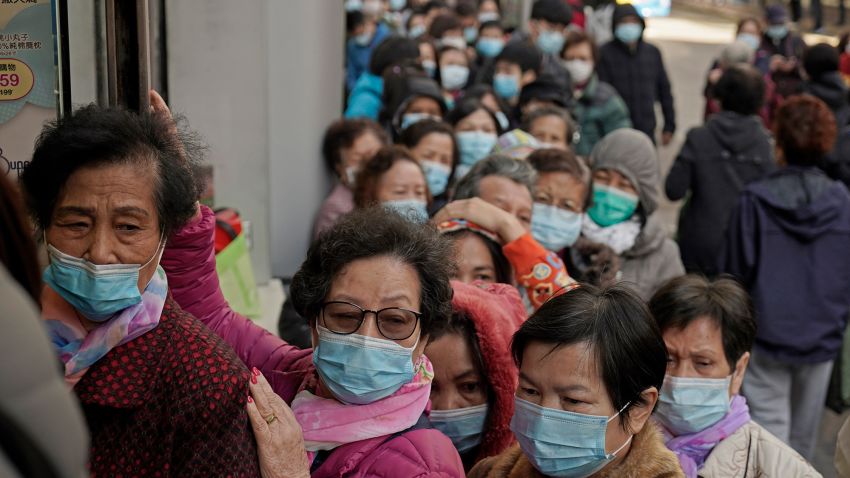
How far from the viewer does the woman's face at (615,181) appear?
16.5ft

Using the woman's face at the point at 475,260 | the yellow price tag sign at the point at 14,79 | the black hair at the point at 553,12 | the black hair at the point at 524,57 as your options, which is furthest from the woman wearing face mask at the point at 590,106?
the yellow price tag sign at the point at 14,79

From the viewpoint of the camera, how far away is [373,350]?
8.04 feet

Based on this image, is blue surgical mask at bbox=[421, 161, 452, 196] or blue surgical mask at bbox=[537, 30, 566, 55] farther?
blue surgical mask at bbox=[537, 30, 566, 55]

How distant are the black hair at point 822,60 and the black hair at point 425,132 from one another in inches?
171

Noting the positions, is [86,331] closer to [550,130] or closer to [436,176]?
[436,176]

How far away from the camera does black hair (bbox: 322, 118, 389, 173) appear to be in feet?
19.0

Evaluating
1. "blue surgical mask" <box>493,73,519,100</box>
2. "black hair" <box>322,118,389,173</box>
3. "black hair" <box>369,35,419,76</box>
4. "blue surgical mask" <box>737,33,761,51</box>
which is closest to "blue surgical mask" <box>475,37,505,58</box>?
"blue surgical mask" <box>493,73,519,100</box>

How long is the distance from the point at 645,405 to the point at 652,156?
2843 millimetres

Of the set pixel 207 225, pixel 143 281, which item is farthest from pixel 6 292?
pixel 207 225

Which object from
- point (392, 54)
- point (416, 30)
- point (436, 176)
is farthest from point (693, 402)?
point (416, 30)

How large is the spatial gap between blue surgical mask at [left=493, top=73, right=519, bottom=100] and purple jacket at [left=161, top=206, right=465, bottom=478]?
5.69 metres

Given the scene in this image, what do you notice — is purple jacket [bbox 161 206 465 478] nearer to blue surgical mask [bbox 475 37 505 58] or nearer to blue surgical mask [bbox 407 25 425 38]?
blue surgical mask [bbox 475 37 505 58]

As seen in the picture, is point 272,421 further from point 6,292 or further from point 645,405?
point 6,292

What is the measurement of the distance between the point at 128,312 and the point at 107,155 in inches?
14.1
